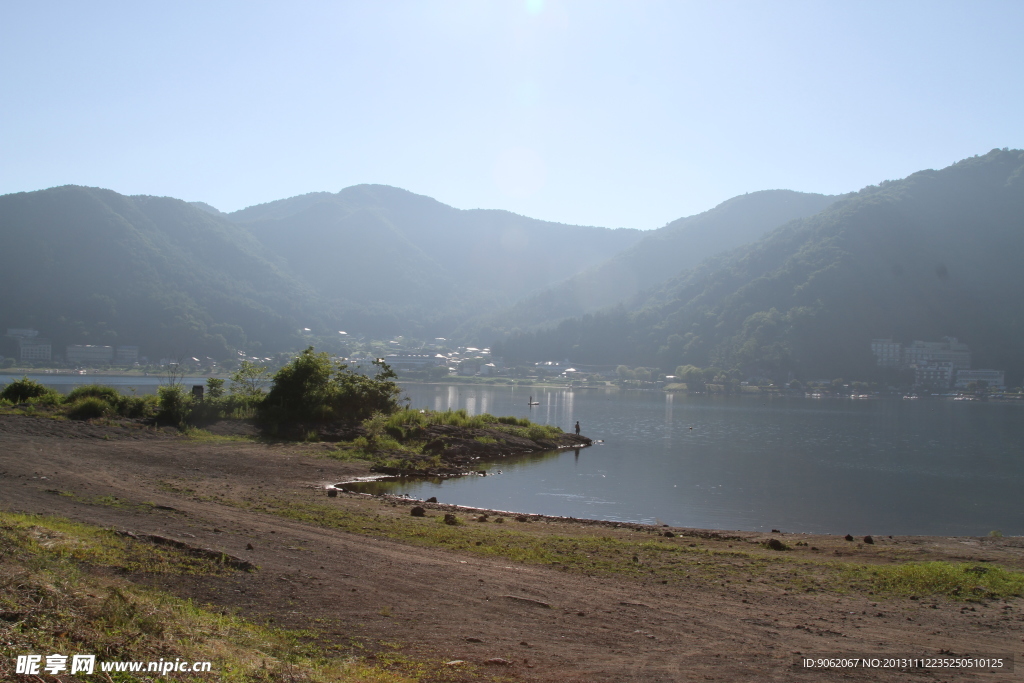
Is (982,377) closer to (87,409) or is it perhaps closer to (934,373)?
(934,373)

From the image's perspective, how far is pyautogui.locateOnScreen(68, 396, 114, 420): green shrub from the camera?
899 inches

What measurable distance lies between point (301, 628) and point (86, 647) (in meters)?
2.02

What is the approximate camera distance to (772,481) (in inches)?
1161

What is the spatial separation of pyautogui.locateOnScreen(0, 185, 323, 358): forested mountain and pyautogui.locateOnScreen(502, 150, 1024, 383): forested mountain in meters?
68.7

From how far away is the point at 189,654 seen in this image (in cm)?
460

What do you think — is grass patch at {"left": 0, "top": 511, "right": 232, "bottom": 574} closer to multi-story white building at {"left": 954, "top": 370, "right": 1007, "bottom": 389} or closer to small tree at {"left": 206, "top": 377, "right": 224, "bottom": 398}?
small tree at {"left": 206, "top": 377, "right": 224, "bottom": 398}

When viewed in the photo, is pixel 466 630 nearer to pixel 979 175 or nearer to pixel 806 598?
pixel 806 598

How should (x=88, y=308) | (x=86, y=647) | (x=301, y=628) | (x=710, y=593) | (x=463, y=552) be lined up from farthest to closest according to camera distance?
(x=88, y=308) → (x=463, y=552) → (x=710, y=593) → (x=301, y=628) → (x=86, y=647)

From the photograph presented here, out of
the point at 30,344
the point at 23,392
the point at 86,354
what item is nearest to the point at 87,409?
the point at 23,392

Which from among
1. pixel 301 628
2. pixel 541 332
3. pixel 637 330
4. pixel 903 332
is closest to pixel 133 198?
pixel 541 332

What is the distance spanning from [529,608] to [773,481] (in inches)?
989

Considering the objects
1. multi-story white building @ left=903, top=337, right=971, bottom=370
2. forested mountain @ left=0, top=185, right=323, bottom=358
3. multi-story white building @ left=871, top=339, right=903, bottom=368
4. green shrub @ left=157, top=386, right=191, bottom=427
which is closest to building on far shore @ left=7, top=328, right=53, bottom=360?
forested mountain @ left=0, top=185, right=323, bottom=358

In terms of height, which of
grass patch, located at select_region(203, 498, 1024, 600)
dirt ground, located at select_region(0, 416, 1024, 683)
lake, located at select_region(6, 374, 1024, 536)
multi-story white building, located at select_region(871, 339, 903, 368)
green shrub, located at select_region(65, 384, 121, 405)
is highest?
multi-story white building, located at select_region(871, 339, 903, 368)

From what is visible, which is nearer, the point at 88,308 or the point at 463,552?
the point at 463,552
